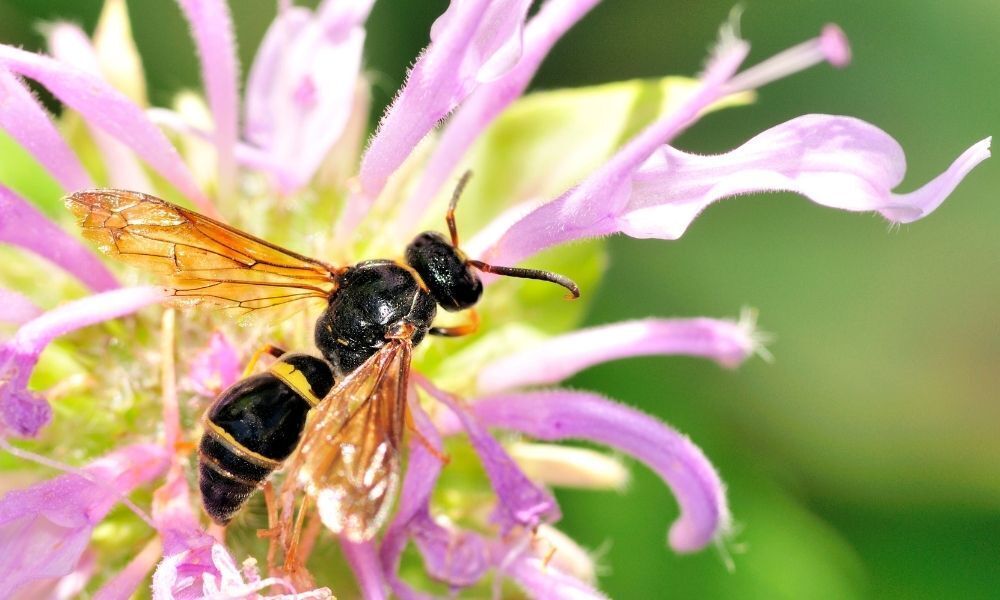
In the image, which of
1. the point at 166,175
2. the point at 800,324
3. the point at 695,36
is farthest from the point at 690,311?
the point at 166,175

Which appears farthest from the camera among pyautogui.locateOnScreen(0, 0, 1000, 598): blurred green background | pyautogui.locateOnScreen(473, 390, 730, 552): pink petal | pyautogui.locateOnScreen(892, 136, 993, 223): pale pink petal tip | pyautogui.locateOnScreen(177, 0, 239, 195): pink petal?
pyautogui.locateOnScreen(0, 0, 1000, 598): blurred green background

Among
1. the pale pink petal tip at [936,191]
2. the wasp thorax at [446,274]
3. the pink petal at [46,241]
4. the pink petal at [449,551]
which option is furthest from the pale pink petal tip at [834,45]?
the pink petal at [46,241]

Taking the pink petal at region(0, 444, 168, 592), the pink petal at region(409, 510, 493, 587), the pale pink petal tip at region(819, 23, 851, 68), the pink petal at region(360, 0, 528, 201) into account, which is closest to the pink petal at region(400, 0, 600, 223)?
the pink petal at region(360, 0, 528, 201)

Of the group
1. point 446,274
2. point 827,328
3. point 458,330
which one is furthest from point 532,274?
point 827,328

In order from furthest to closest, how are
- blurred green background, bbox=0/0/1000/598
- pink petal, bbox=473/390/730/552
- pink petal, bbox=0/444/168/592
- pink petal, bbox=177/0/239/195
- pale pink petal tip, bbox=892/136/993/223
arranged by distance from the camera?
blurred green background, bbox=0/0/1000/598 < pink petal, bbox=177/0/239/195 < pink petal, bbox=473/390/730/552 < pink petal, bbox=0/444/168/592 < pale pink petal tip, bbox=892/136/993/223

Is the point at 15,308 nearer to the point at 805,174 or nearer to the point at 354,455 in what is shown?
the point at 354,455

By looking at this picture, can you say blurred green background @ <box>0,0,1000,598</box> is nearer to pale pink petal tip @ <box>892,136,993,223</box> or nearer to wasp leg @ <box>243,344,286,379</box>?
wasp leg @ <box>243,344,286,379</box>

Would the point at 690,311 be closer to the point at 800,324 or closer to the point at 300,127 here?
Answer: the point at 800,324

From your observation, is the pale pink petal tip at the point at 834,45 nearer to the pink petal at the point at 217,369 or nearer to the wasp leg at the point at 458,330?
the wasp leg at the point at 458,330
